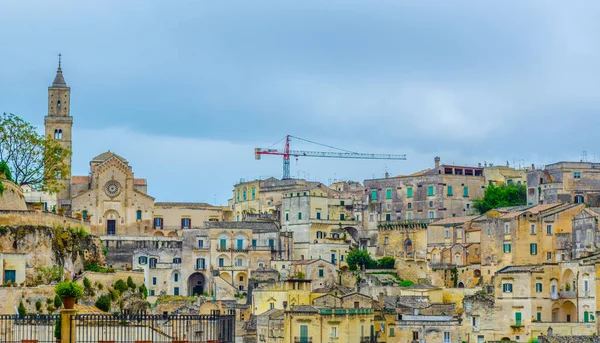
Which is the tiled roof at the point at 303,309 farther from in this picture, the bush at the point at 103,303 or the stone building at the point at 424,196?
the stone building at the point at 424,196

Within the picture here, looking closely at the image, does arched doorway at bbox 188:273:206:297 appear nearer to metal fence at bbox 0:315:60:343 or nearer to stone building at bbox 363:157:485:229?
stone building at bbox 363:157:485:229

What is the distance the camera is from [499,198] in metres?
100

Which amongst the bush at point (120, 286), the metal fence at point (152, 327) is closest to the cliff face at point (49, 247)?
the bush at point (120, 286)

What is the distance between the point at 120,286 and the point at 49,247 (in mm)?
3646

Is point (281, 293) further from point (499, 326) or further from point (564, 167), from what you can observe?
point (564, 167)

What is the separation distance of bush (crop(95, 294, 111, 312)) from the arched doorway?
107 ft

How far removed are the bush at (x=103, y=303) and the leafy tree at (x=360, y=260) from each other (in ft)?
122

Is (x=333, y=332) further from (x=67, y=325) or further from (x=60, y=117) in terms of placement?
(x=67, y=325)

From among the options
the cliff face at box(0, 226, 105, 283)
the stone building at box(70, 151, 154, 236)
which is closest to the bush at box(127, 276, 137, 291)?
the cliff face at box(0, 226, 105, 283)

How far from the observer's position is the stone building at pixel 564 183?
300ft

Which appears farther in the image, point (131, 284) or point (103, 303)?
point (131, 284)

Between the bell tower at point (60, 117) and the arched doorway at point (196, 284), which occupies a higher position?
the bell tower at point (60, 117)

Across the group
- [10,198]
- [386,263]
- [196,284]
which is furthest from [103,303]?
[386,263]

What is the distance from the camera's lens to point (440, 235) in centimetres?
9506
